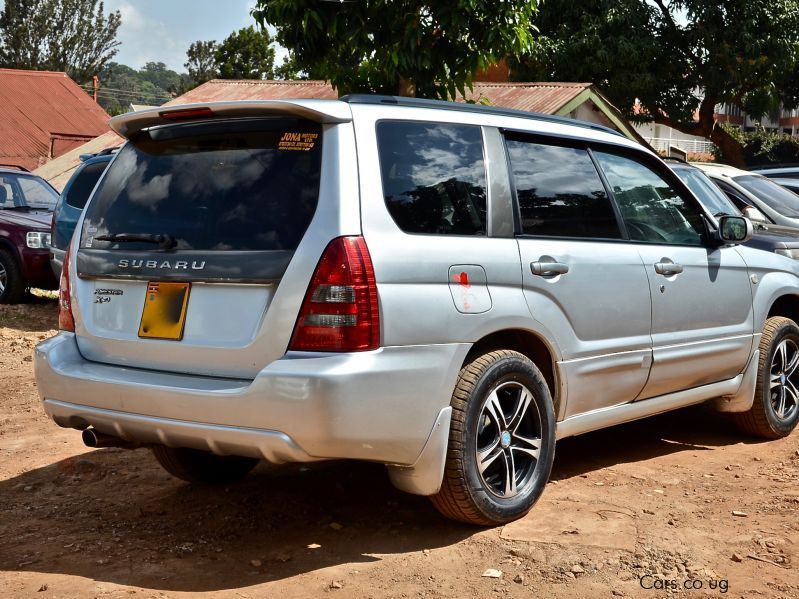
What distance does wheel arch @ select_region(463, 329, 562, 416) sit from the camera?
4508 millimetres

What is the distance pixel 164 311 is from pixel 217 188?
0.54 m

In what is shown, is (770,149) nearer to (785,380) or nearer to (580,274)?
(785,380)

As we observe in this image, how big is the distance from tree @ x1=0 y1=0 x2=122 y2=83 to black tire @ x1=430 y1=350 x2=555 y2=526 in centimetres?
6788

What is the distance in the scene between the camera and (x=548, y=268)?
4.57m

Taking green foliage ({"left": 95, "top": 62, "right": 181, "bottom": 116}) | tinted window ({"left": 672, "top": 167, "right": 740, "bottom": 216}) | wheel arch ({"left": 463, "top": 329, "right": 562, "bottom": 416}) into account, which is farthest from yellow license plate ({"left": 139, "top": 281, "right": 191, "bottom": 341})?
green foliage ({"left": 95, "top": 62, "right": 181, "bottom": 116})

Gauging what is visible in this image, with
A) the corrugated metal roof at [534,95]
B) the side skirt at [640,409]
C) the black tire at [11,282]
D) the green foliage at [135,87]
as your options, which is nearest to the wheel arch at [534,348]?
the side skirt at [640,409]

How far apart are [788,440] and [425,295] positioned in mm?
3461

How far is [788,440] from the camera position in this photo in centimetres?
641

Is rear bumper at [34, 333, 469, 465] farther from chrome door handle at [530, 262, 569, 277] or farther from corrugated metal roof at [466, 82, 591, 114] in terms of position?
corrugated metal roof at [466, 82, 591, 114]

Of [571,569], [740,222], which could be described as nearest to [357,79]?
[740,222]

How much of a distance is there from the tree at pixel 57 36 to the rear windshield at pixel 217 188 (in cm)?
6706

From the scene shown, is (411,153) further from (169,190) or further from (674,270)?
(674,270)

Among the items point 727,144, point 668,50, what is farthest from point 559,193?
point 727,144

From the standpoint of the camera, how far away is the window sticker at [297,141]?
4.02m
